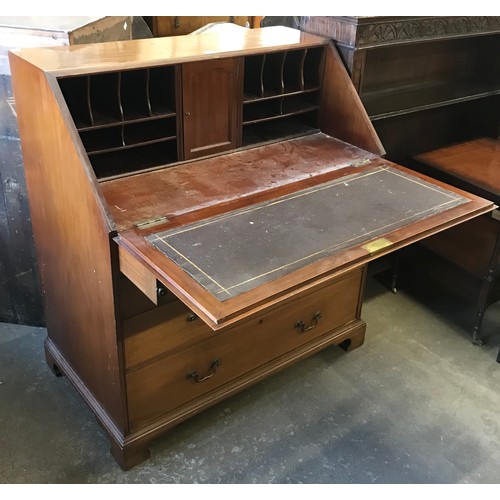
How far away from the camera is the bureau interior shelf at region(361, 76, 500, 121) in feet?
7.59

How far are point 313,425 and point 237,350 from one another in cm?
37

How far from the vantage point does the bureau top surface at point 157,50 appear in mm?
1564

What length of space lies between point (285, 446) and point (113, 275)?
0.83 meters

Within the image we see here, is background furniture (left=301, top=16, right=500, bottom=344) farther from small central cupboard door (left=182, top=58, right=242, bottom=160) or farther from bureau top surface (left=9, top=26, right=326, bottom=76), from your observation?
small central cupboard door (left=182, top=58, right=242, bottom=160)

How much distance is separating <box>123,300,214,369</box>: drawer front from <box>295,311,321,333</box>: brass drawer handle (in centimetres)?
43

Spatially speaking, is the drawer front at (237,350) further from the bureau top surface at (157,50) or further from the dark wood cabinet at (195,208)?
the bureau top surface at (157,50)

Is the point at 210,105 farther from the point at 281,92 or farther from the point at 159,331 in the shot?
the point at 159,331

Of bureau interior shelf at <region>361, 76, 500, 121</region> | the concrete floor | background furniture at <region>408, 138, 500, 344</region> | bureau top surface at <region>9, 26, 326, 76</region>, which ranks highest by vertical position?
bureau top surface at <region>9, 26, 326, 76</region>

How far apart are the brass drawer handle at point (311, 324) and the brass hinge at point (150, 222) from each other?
0.75 meters

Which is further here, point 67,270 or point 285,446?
point 285,446

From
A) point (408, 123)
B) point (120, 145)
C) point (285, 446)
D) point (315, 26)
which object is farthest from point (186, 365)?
point (408, 123)

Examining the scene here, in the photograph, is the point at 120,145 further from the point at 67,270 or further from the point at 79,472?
the point at 79,472

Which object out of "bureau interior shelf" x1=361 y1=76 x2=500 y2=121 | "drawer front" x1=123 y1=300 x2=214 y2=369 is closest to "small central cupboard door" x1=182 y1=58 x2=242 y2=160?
"drawer front" x1=123 y1=300 x2=214 y2=369

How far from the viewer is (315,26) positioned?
81.1 inches
